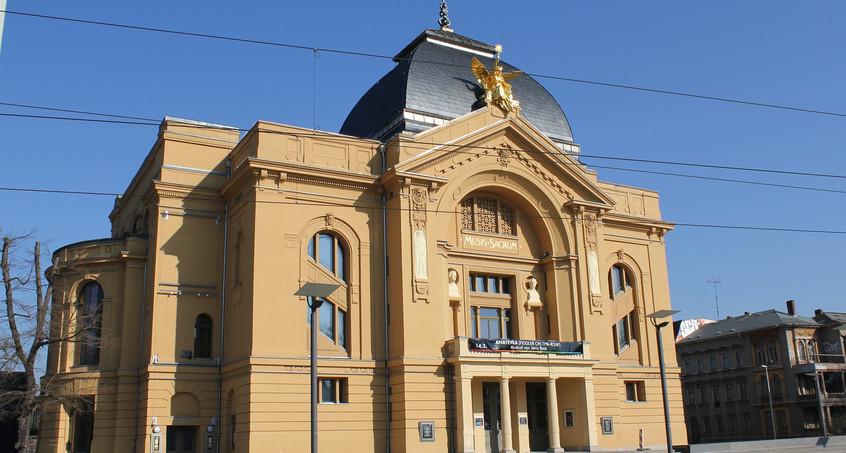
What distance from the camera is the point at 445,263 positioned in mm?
37250

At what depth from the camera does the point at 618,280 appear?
44.9m

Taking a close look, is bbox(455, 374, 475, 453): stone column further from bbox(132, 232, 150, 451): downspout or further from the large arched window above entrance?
bbox(132, 232, 150, 451): downspout

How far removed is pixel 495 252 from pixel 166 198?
16.3 m

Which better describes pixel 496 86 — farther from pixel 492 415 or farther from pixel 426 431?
pixel 426 431

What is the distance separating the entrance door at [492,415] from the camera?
36.3 metres

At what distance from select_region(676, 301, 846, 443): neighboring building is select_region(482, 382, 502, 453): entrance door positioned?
4236cm

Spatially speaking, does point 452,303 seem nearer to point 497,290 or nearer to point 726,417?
point 497,290

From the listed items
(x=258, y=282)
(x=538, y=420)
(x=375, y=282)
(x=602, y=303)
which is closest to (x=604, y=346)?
(x=602, y=303)

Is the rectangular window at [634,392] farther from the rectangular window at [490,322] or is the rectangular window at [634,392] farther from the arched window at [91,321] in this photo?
the arched window at [91,321]

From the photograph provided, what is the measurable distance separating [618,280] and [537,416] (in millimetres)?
10404

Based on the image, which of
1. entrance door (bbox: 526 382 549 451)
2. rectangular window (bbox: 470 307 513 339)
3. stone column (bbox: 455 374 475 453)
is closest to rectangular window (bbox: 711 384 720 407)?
entrance door (bbox: 526 382 549 451)

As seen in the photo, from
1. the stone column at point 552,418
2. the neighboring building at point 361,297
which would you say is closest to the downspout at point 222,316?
the neighboring building at point 361,297

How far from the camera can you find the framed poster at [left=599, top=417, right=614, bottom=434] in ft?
125

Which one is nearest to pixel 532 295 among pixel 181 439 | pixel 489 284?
pixel 489 284
